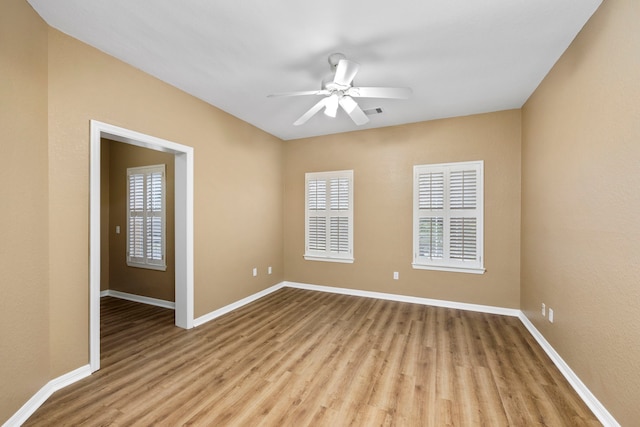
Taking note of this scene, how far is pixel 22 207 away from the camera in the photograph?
1.84m

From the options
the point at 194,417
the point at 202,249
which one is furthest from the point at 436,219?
the point at 194,417

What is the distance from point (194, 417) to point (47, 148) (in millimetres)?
2303

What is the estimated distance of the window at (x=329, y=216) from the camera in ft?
15.5

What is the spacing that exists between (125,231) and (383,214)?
437 cm

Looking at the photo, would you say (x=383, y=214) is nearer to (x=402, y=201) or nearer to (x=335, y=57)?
(x=402, y=201)

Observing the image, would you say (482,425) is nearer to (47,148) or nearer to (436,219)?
(436,219)

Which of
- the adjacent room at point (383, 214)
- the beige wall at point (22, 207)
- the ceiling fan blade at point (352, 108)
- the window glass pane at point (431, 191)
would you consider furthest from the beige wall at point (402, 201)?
the beige wall at point (22, 207)

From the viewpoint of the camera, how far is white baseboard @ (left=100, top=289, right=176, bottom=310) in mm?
4062

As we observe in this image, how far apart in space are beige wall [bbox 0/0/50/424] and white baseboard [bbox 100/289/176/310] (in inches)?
80.3

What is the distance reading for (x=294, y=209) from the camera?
17.1 ft

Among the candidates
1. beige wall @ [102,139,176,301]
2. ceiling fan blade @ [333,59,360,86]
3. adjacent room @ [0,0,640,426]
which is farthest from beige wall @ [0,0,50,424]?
ceiling fan blade @ [333,59,360,86]

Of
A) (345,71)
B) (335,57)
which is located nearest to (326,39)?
(335,57)

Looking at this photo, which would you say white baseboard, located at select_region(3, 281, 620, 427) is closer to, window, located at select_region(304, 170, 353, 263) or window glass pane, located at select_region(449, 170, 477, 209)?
window, located at select_region(304, 170, 353, 263)

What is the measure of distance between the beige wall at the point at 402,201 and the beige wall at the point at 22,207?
3.57 meters
